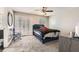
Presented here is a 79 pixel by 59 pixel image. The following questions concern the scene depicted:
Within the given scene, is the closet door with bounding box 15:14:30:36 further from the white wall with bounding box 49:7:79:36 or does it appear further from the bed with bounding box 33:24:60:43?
the white wall with bounding box 49:7:79:36

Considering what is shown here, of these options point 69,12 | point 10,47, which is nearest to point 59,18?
point 69,12

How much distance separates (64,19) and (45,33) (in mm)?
388

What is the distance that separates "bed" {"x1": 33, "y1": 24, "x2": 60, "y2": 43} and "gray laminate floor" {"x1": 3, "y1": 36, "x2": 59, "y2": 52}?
7 centimetres

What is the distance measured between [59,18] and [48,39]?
39 cm

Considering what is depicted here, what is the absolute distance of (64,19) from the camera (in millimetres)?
1430

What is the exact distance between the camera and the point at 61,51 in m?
1.44

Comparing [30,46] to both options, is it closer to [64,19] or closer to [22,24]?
[22,24]

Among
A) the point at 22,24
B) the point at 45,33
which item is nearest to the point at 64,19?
the point at 45,33

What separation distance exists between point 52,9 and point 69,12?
0.28 m

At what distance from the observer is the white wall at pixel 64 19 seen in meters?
1.39
